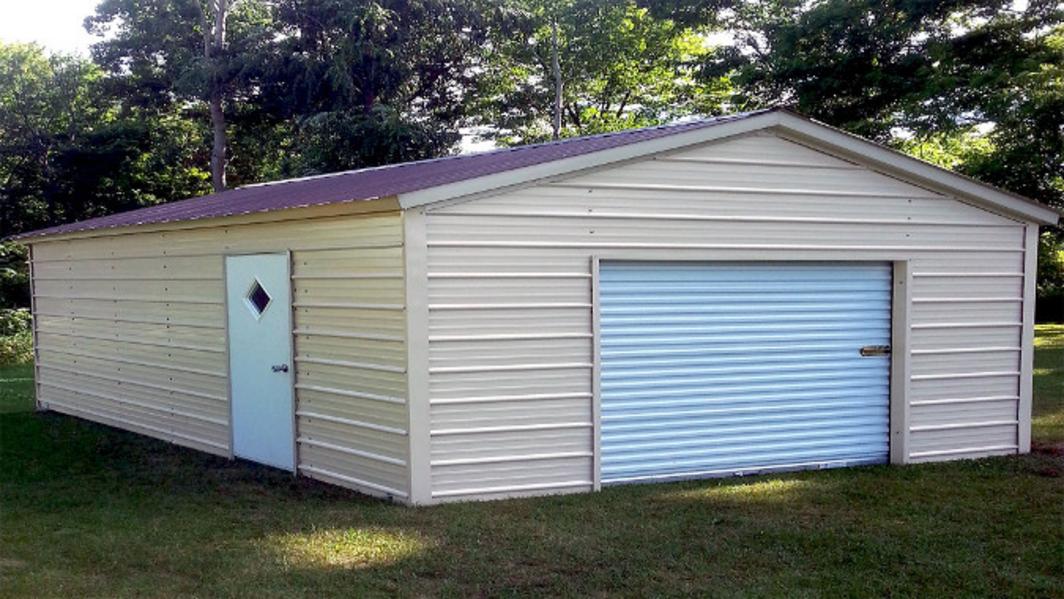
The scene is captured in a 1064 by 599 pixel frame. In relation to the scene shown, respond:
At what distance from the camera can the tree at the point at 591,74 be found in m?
31.0

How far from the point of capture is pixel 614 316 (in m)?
8.28

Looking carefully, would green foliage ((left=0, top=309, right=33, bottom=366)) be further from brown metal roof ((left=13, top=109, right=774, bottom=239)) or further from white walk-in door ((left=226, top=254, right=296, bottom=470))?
white walk-in door ((left=226, top=254, right=296, bottom=470))

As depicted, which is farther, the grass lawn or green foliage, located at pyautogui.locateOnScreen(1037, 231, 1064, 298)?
green foliage, located at pyautogui.locateOnScreen(1037, 231, 1064, 298)

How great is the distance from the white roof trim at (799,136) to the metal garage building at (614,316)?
0.02 m

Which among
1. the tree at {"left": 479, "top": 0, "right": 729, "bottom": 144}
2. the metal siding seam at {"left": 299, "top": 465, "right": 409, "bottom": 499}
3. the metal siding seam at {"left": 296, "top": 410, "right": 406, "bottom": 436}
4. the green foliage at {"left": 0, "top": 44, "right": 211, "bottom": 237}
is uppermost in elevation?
the tree at {"left": 479, "top": 0, "right": 729, "bottom": 144}

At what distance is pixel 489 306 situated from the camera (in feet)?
25.2

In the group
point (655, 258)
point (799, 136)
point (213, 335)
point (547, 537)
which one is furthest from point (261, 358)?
Answer: point (799, 136)

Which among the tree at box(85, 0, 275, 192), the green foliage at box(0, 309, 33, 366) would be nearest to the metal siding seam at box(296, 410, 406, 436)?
the green foliage at box(0, 309, 33, 366)

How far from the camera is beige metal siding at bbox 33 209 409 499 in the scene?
7738mm

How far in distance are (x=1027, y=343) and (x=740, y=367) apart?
9.54 feet

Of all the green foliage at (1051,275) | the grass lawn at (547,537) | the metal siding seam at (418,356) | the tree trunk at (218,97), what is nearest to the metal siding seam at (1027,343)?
the grass lawn at (547,537)

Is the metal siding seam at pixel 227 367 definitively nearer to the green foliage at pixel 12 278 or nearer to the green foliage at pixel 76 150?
the green foliage at pixel 12 278

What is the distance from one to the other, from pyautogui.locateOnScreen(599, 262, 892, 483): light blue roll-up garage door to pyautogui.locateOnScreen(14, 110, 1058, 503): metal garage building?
19 mm

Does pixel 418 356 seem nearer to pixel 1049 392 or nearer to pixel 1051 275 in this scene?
pixel 1049 392
